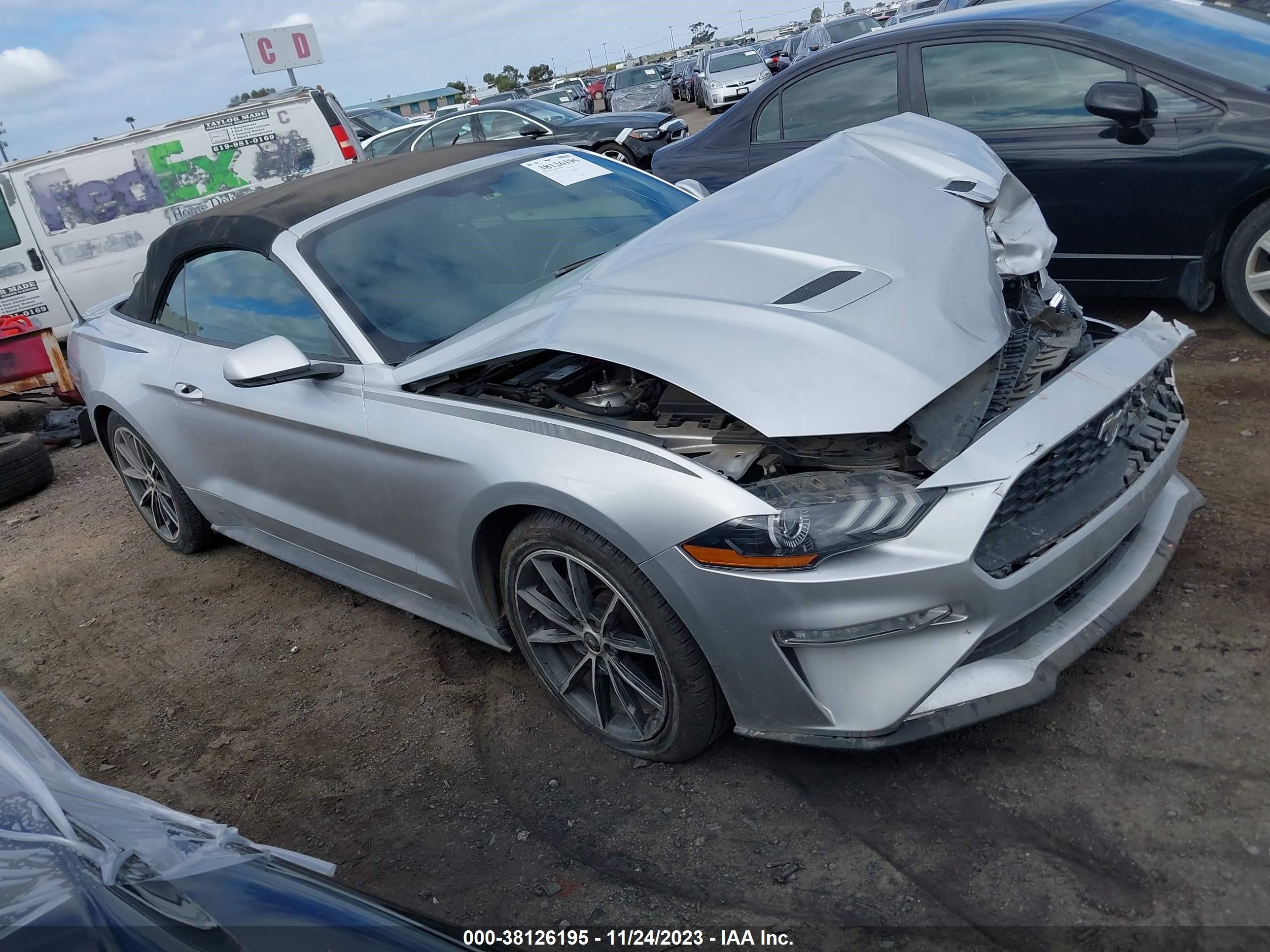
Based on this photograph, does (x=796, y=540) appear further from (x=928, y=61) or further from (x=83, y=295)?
(x=83, y=295)

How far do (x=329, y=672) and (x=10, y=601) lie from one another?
7.86 feet

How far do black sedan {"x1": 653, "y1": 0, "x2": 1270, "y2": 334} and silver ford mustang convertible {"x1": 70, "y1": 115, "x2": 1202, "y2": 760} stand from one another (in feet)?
4.24

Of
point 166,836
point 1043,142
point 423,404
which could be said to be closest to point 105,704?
point 423,404

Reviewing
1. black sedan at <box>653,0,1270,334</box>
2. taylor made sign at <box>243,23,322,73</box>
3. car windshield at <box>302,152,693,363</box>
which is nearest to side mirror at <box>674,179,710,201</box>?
car windshield at <box>302,152,693,363</box>

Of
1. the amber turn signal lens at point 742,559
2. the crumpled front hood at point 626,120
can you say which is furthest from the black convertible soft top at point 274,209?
the crumpled front hood at point 626,120

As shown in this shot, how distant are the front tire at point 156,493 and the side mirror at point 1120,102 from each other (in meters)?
4.37

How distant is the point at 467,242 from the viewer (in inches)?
141

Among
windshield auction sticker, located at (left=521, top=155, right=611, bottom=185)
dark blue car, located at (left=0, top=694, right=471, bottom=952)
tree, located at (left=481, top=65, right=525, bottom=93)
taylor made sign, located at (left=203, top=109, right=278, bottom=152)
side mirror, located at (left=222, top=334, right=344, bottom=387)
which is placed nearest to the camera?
dark blue car, located at (left=0, top=694, right=471, bottom=952)

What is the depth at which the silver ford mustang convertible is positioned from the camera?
7.48ft

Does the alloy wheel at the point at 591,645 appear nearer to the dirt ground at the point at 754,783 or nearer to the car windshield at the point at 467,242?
the dirt ground at the point at 754,783

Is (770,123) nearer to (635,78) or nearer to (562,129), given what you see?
(562,129)

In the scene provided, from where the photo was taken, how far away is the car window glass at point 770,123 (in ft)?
19.0

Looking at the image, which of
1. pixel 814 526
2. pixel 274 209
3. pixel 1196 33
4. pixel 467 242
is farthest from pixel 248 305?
pixel 1196 33

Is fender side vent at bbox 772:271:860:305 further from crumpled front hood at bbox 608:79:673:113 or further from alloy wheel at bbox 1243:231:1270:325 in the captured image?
crumpled front hood at bbox 608:79:673:113
